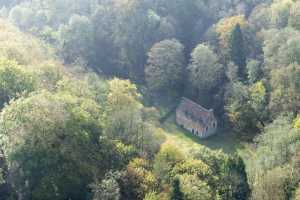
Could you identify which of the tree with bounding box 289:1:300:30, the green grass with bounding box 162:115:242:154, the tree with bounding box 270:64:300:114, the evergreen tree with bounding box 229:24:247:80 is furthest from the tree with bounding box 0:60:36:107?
the tree with bounding box 289:1:300:30

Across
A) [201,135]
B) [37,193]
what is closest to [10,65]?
[37,193]

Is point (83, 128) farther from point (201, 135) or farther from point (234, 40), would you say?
point (234, 40)

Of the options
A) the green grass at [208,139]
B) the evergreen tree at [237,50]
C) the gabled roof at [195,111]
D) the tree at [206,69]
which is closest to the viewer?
the green grass at [208,139]

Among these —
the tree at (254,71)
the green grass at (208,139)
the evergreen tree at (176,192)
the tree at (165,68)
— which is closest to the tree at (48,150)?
the evergreen tree at (176,192)

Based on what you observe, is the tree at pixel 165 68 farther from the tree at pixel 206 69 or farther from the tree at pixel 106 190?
the tree at pixel 106 190

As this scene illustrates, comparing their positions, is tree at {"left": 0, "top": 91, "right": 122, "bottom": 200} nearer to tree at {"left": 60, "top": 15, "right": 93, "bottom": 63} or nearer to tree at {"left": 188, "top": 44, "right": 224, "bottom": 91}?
tree at {"left": 188, "top": 44, "right": 224, "bottom": 91}

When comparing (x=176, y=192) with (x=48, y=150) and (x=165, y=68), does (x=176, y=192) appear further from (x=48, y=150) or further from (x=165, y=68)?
(x=165, y=68)

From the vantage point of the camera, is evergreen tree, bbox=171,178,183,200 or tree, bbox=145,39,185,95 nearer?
evergreen tree, bbox=171,178,183,200

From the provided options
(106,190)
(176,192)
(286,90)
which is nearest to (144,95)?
(286,90)
